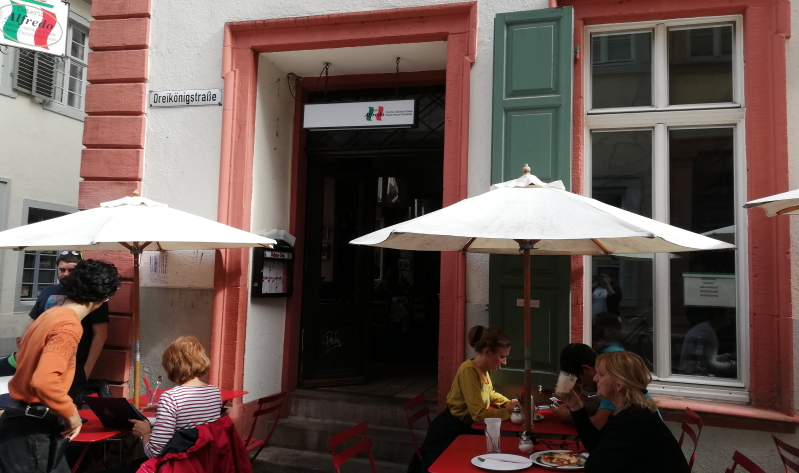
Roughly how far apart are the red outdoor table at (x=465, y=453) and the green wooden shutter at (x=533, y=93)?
85.1 inches

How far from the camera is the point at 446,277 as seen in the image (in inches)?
207

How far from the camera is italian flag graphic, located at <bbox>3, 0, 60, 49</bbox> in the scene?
6926 mm

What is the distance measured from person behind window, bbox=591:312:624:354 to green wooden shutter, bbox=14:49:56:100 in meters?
10.8

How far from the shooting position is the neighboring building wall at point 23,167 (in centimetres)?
1102

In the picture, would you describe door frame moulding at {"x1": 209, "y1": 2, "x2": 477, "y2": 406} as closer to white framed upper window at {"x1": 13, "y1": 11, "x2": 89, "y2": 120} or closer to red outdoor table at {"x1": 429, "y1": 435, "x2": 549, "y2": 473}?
red outdoor table at {"x1": 429, "y1": 435, "x2": 549, "y2": 473}

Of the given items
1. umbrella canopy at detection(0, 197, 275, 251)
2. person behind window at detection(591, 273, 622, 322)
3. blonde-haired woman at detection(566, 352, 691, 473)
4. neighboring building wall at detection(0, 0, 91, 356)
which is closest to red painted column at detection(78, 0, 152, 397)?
umbrella canopy at detection(0, 197, 275, 251)

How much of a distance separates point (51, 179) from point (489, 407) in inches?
418

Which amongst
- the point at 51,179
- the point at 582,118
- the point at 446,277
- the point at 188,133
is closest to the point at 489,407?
the point at 446,277

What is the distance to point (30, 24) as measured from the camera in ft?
23.2

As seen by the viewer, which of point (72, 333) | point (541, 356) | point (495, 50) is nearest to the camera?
point (72, 333)

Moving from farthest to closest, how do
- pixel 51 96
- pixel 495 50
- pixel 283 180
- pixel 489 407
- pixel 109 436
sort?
1. pixel 51 96
2. pixel 283 180
3. pixel 495 50
4. pixel 489 407
5. pixel 109 436

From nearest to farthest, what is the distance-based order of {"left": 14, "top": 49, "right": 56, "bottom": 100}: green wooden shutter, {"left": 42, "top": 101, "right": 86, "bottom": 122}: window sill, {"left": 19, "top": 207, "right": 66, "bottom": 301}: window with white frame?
{"left": 14, "top": 49, "right": 56, "bottom": 100}: green wooden shutter
{"left": 19, "top": 207, "right": 66, "bottom": 301}: window with white frame
{"left": 42, "top": 101, "right": 86, "bottom": 122}: window sill

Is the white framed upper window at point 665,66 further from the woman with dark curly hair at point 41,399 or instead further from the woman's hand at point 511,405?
the woman with dark curly hair at point 41,399

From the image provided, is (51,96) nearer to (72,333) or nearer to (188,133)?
(188,133)
